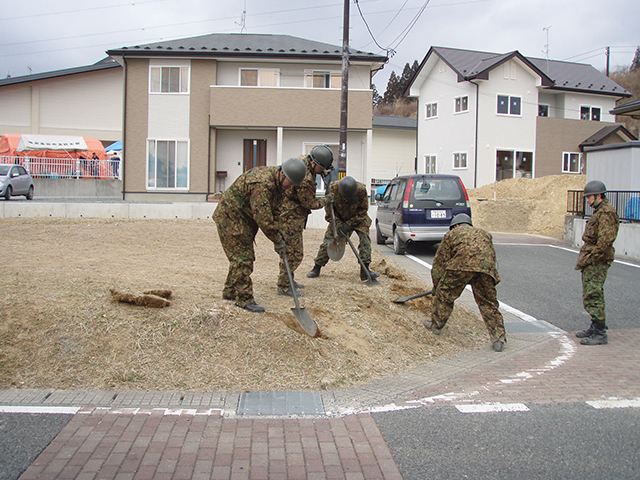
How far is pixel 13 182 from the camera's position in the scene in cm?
2188

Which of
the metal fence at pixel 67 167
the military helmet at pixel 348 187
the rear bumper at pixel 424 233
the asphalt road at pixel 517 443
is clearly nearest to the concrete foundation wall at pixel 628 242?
the rear bumper at pixel 424 233

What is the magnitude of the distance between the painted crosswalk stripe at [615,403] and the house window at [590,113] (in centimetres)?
3224

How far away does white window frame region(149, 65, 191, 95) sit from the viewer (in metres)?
22.9

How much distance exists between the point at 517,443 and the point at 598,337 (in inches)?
129

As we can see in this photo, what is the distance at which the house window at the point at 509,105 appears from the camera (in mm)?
30500

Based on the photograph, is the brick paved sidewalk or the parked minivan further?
the parked minivan

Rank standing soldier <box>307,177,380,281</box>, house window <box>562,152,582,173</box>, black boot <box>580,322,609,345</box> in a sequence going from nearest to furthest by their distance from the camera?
black boot <box>580,322,609,345</box>, standing soldier <box>307,177,380,281</box>, house window <box>562,152,582,173</box>

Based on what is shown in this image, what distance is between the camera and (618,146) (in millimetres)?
16078

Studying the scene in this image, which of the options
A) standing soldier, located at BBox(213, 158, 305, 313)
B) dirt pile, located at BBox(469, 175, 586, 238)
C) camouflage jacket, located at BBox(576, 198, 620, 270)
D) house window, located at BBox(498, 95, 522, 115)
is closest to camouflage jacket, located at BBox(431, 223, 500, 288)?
camouflage jacket, located at BBox(576, 198, 620, 270)

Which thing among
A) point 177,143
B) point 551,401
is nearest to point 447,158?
point 177,143

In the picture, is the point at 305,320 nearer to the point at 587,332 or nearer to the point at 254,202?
the point at 254,202

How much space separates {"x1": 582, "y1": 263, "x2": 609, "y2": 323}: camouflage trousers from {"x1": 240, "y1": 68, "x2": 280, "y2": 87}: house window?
754 inches

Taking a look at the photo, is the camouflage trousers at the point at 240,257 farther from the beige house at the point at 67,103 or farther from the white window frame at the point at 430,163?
the beige house at the point at 67,103

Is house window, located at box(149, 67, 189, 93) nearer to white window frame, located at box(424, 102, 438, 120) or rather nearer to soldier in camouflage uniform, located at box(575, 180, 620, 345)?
white window frame, located at box(424, 102, 438, 120)
